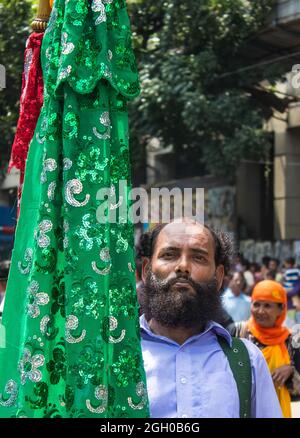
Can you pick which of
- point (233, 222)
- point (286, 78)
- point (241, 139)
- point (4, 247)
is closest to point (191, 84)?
point (241, 139)

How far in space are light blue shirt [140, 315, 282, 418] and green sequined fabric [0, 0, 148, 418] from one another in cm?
23

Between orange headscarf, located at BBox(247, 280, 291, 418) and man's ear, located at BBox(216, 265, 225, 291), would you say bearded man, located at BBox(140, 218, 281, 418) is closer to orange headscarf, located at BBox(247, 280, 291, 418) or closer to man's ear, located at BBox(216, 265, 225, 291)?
man's ear, located at BBox(216, 265, 225, 291)

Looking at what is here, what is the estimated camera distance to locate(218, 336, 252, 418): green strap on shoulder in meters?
2.71

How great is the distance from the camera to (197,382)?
275 cm

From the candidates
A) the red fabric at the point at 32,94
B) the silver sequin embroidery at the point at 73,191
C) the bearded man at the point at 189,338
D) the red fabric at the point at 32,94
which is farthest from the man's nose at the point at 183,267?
the red fabric at the point at 32,94

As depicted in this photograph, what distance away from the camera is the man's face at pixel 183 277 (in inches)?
111

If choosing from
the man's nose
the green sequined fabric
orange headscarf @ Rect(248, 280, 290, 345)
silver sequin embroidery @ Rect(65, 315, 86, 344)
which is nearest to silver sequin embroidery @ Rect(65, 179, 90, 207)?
the green sequined fabric

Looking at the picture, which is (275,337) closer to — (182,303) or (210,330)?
(210,330)

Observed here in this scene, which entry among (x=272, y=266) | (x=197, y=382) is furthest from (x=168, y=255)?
(x=272, y=266)

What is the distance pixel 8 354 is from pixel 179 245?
2.44ft

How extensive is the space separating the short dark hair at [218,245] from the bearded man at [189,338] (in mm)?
16

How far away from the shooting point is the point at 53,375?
2434 millimetres

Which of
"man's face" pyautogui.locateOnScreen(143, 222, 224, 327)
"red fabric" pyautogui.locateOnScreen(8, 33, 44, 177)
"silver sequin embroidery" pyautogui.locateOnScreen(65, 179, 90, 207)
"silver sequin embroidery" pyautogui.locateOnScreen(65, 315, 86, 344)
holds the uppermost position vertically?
"red fabric" pyautogui.locateOnScreen(8, 33, 44, 177)

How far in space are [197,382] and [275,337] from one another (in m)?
2.53
